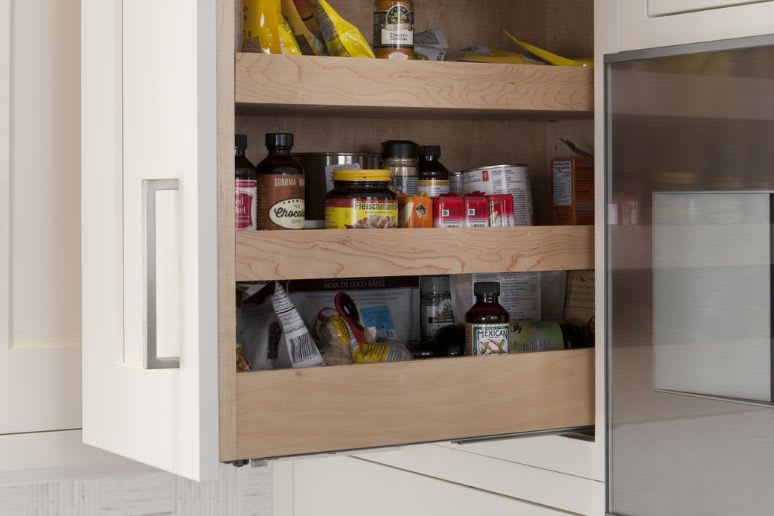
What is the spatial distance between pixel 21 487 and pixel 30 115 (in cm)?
73

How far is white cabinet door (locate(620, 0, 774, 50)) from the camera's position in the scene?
3.57 feet

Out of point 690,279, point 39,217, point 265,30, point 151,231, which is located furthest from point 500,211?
point 39,217

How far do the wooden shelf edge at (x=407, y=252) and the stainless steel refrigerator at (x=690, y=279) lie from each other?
0.24ft

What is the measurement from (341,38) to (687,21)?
17.0 inches

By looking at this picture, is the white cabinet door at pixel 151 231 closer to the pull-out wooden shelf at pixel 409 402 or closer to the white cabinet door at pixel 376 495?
the pull-out wooden shelf at pixel 409 402

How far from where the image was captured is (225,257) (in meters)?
Result: 1.04

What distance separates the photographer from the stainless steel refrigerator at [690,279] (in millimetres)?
1090

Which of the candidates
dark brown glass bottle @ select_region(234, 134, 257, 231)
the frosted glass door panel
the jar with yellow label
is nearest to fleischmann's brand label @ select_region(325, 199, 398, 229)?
the jar with yellow label

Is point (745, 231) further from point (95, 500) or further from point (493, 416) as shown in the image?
point (95, 500)

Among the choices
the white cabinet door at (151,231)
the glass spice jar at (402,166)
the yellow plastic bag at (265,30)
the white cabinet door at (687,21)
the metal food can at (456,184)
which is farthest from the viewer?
the metal food can at (456,184)

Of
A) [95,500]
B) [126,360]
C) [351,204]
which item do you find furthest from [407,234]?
[95,500]

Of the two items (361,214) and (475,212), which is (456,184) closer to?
(475,212)

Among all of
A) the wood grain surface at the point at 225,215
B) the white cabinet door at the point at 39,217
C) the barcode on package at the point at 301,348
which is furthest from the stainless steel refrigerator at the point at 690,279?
the white cabinet door at the point at 39,217

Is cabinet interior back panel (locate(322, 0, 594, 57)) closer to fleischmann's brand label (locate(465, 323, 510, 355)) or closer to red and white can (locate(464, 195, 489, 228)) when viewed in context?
red and white can (locate(464, 195, 489, 228))
